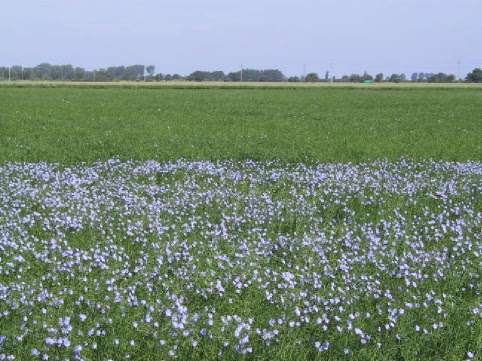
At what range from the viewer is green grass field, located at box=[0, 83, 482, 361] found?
456 centimetres

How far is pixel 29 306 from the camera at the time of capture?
4871 mm

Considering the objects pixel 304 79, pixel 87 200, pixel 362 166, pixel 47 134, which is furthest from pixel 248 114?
pixel 304 79

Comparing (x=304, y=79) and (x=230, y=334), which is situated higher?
(x=304, y=79)

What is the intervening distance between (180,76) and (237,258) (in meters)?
145

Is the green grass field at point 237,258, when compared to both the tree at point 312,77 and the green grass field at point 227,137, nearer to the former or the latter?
the green grass field at point 227,137

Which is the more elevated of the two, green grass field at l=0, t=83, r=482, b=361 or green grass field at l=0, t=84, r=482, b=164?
green grass field at l=0, t=84, r=482, b=164

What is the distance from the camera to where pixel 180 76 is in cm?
14725

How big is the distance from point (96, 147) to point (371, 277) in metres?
10.6

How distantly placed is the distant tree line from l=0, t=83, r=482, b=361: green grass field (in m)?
121

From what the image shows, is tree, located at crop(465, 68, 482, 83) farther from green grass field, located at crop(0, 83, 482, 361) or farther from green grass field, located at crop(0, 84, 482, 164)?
green grass field, located at crop(0, 83, 482, 361)

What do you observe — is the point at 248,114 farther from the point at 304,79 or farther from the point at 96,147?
the point at 304,79

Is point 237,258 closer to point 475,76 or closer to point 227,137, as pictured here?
point 227,137

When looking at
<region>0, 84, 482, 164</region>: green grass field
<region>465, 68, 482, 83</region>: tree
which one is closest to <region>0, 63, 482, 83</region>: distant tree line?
<region>465, 68, 482, 83</region>: tree

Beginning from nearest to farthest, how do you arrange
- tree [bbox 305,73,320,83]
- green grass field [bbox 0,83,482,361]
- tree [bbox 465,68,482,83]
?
green grass field [bbox 0,83,482,361] < tree [bbox 465,68,482,83] < tree [bbox 305,73,320,83]
